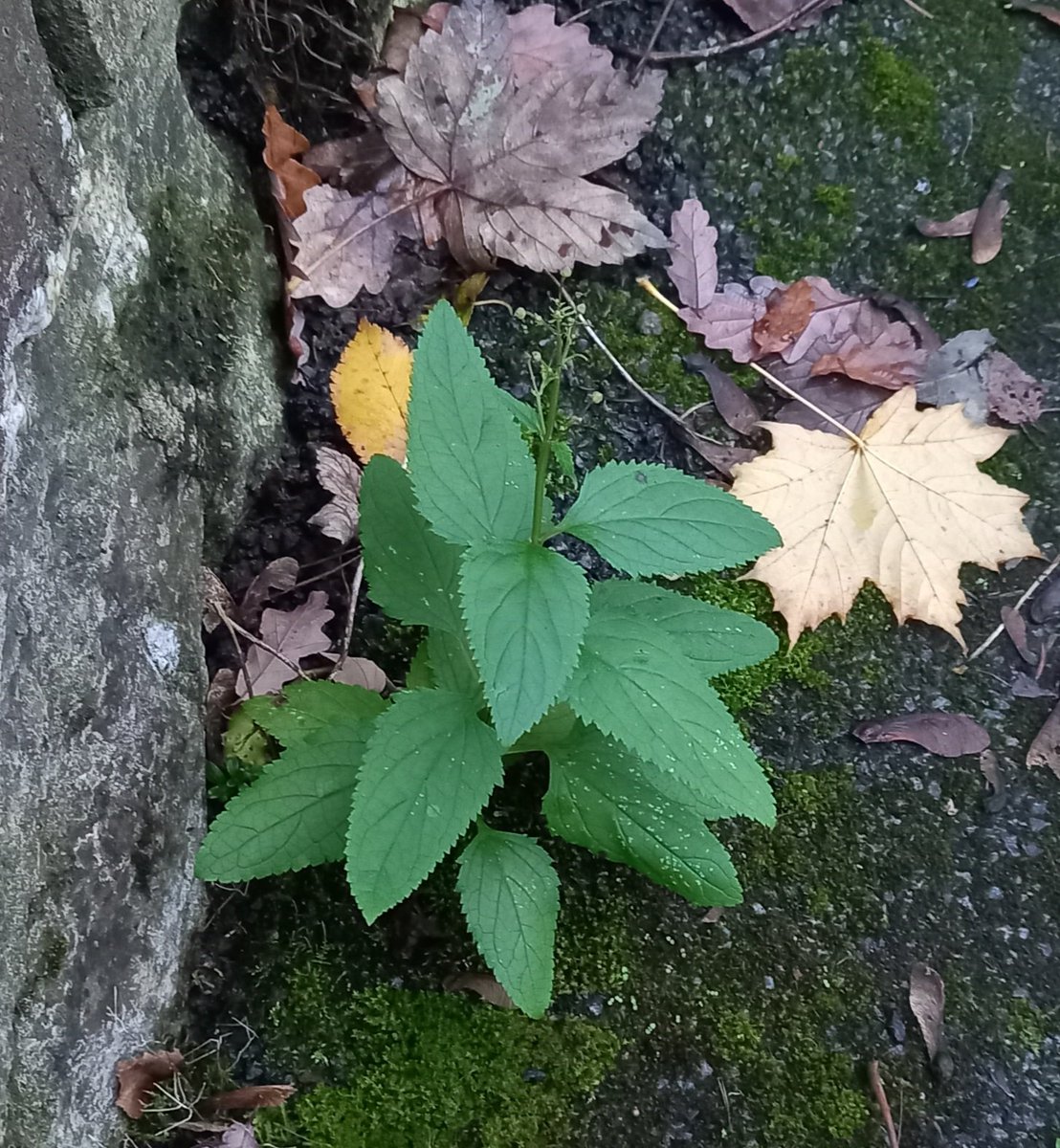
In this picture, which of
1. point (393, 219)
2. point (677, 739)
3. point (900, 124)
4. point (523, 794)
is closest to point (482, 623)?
point (677, 739)

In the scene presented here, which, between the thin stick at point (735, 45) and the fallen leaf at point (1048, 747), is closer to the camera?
the fallen leaf at point (1048, 747)

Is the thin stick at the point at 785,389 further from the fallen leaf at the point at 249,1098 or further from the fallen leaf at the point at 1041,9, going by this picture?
the fallen leaf at the point at 249,1098

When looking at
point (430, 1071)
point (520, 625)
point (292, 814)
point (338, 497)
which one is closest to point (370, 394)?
point (338, 497)

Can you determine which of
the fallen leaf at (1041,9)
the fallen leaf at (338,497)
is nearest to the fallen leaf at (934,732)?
the fallen leaf at (338,497)

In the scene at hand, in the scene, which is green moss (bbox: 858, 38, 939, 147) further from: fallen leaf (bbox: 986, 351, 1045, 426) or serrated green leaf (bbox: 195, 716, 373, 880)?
serrated green leaf (bbox: 195, 716, 373, 880)

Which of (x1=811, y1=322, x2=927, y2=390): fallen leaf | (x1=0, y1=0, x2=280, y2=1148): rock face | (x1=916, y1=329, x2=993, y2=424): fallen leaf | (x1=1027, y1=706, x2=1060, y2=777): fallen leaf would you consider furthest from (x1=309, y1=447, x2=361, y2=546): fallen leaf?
(x1=1027, y1=706, x2=1060, y2=777): fallen leaf

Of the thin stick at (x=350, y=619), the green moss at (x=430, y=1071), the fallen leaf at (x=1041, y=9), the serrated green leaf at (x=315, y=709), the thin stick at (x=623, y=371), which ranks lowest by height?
the green moss at (x=430, y=1071)

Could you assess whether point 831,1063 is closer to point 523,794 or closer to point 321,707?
point 523,794

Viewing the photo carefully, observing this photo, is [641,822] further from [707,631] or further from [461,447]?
[461,447]
